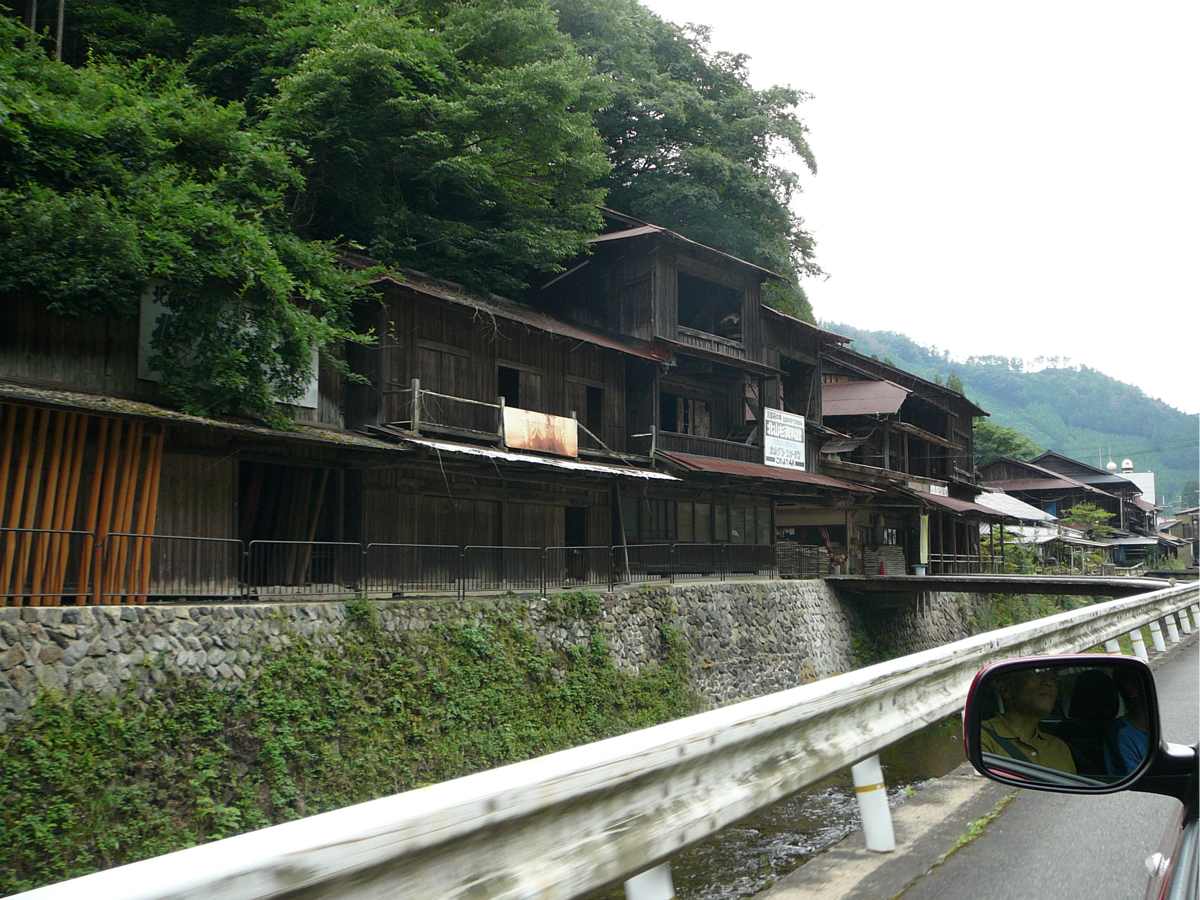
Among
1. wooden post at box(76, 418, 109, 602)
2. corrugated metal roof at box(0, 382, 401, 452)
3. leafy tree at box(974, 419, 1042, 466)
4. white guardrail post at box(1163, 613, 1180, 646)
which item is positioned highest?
leafy tree at box(974, 419, 1042, 466)

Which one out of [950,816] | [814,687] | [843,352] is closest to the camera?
[814,687]

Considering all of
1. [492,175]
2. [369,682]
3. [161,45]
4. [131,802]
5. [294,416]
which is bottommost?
[131,802]

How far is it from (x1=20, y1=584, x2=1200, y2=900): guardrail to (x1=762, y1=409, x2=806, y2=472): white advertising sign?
26163mm

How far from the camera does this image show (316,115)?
22391 mm

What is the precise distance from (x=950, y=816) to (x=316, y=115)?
20934 millimetres

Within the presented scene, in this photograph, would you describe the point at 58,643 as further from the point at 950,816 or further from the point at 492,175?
the point at 492,175

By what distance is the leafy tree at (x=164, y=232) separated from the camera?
46.5ft

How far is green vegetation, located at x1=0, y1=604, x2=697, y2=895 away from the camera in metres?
10.9

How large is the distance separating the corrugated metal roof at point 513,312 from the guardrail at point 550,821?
1671 cm

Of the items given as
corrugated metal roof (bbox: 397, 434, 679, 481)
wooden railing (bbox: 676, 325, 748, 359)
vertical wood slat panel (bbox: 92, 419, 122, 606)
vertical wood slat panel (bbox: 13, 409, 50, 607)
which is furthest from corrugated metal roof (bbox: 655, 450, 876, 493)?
vertical wood slat panel (bbox: 13, 409, 50, 607)

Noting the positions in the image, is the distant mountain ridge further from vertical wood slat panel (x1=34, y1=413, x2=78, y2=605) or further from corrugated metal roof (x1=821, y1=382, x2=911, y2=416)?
vertical wood slat panel (x1=34, y1=413, x2=78, y2=605)

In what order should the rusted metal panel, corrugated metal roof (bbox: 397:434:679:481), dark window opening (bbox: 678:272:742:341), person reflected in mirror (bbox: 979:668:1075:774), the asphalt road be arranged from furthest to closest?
dark window opening (bbox: 678:272:742:341) < the rusted metal panel < corrugated metal roof (bbox: 397:434:679:481) < the asphalt road < person reflected in mirror (bbox: 979:668:1075:774)

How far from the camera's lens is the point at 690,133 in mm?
36906

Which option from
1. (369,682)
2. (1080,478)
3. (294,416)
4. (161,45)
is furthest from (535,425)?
(1080,478)
